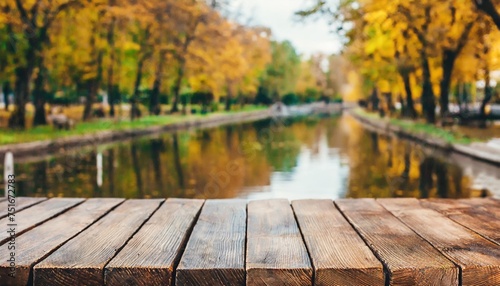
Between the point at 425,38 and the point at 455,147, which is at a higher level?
the point at 425,38

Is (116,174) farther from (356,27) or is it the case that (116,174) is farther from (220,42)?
(220,42)

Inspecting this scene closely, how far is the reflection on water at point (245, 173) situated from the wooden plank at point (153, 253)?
7.37 metres

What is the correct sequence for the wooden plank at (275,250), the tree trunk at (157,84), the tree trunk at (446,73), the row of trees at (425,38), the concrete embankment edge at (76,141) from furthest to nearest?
1. the tree trunk at (157,84)
2. the tree trunk at (446,73)
3. the row of trees at (425,38)
4. the concrete embankment edge at (76,141)
5. the wooden plank at (275,250)

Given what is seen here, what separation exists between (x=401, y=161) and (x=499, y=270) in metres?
15.5

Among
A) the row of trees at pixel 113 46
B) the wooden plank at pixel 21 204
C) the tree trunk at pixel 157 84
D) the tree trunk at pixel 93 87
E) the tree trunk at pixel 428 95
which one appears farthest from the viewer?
the tree trunk at pixel 157 84

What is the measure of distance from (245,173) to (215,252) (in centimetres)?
1154

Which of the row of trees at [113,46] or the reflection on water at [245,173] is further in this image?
the row of trees at [113,46]

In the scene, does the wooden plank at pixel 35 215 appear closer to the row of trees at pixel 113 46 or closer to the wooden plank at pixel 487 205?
the wooden plank at pixel 487 205

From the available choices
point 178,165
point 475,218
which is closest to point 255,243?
point 475,218

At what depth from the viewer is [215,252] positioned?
7.81 ft

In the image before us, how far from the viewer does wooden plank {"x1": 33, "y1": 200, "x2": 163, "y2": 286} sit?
218 centimetres

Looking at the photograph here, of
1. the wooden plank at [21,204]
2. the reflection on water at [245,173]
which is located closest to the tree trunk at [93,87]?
the reflection on water at [245,173]

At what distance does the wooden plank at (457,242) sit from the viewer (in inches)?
86.1

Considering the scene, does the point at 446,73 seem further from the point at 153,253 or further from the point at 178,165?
the point at 153,253
